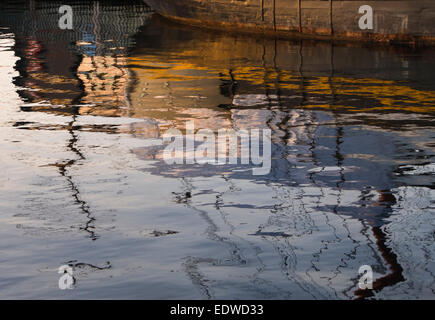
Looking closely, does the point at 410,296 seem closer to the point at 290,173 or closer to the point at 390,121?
the point at 290,173

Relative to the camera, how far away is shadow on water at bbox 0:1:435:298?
1037 cm

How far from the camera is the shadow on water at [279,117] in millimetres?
10367

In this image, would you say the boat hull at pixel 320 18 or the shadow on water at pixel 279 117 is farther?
the boat hull at pixel 320 18

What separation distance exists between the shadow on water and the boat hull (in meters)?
1.39

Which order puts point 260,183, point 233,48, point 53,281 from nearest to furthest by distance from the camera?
point 53,281 → point 260,183 → point 233,48

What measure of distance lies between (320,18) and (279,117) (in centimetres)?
1852

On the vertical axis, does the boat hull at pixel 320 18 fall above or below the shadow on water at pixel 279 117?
above

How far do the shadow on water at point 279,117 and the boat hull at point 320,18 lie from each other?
4.57 ft

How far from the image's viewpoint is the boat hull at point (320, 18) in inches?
1336

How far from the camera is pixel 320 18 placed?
36750 millimetres

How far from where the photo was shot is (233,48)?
33.6 meters

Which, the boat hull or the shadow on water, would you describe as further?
the boat hull

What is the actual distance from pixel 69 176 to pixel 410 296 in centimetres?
651

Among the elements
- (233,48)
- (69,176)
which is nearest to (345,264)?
(69,176)
